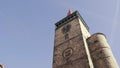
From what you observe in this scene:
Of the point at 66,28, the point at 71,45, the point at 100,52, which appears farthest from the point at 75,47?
the point at 66,28

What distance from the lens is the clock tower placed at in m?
20.9

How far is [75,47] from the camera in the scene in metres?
22.7

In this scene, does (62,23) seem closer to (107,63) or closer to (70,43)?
(70,43)

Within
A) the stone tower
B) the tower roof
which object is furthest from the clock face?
the tower roof

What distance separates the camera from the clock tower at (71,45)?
20884 millimetres

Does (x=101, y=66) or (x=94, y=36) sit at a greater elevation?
(x=94, y=36)

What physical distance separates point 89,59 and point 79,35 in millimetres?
4440

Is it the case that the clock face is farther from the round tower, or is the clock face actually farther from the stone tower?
the round tower

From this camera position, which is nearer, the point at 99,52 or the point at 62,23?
the point at 99,52

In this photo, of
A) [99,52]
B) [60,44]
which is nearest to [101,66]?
[99,52]

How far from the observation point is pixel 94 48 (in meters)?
22.2

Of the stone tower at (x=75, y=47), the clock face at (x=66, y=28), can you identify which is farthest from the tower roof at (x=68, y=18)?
the clock face at (x=66, y=28)

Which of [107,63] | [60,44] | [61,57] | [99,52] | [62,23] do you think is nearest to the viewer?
[107,63]

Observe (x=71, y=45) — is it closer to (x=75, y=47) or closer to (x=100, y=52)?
(x=75, y=47)
